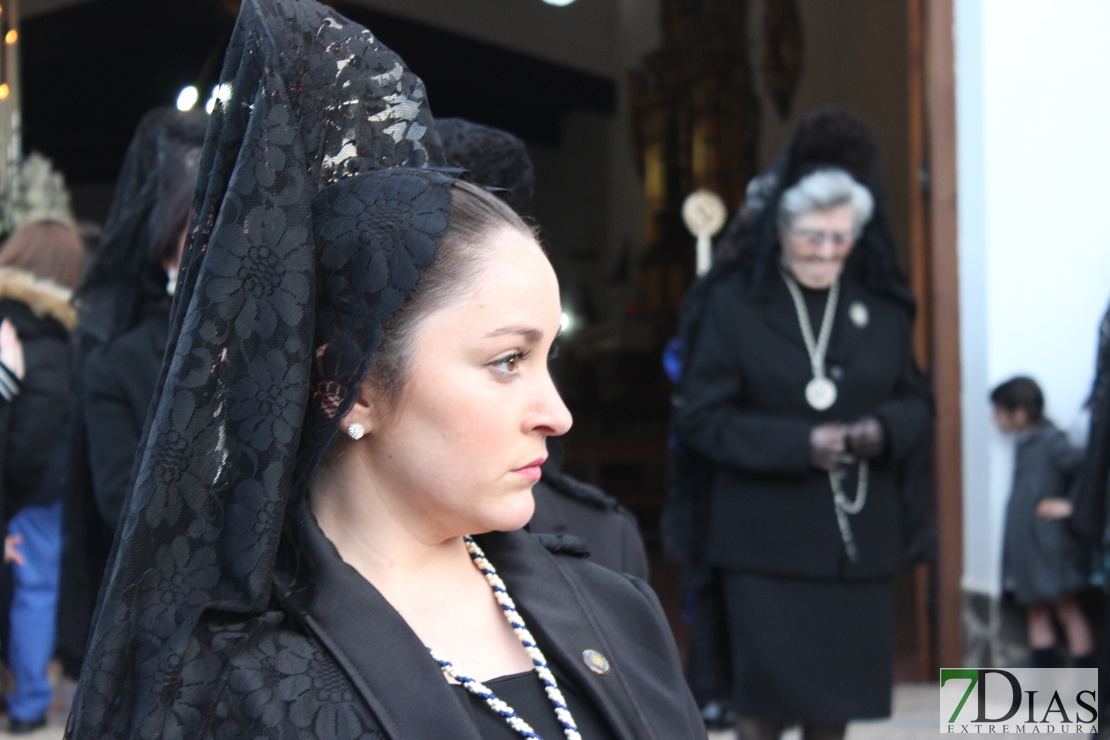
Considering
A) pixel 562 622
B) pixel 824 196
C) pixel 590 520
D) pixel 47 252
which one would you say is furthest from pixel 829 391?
pixel 47 252

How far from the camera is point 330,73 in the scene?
143cm

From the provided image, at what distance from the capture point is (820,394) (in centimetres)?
412

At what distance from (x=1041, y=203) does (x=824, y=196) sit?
1.87m

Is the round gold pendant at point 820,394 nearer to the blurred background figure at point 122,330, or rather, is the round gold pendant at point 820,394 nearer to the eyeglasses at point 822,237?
the eyeglasses at point 822,237

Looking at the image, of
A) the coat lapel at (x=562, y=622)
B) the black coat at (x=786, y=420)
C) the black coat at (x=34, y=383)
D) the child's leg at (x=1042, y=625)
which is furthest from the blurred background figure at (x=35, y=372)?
the child's leg at (x=1042, y=625)

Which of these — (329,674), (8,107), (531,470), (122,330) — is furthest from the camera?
(8,107)

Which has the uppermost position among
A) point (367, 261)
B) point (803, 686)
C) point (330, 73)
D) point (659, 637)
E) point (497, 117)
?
point (497, 117)

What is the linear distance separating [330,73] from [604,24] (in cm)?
1026

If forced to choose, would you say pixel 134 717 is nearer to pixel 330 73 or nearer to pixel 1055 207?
pixel 330 73

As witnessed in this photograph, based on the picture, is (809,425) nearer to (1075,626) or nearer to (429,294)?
(1075,626)

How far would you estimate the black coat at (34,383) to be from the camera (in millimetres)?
4887

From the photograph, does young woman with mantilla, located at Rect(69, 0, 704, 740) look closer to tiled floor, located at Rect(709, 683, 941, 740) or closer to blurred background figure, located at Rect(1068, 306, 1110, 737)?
blurred background figure, located at Rect(1068, 306, 1110, 737)

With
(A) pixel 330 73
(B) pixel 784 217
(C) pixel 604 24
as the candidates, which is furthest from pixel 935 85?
(C) pixel 604 24

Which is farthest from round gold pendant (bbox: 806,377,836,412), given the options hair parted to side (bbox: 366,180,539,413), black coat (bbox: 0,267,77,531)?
hair parted to side (bbox: 366,180,539,413)
